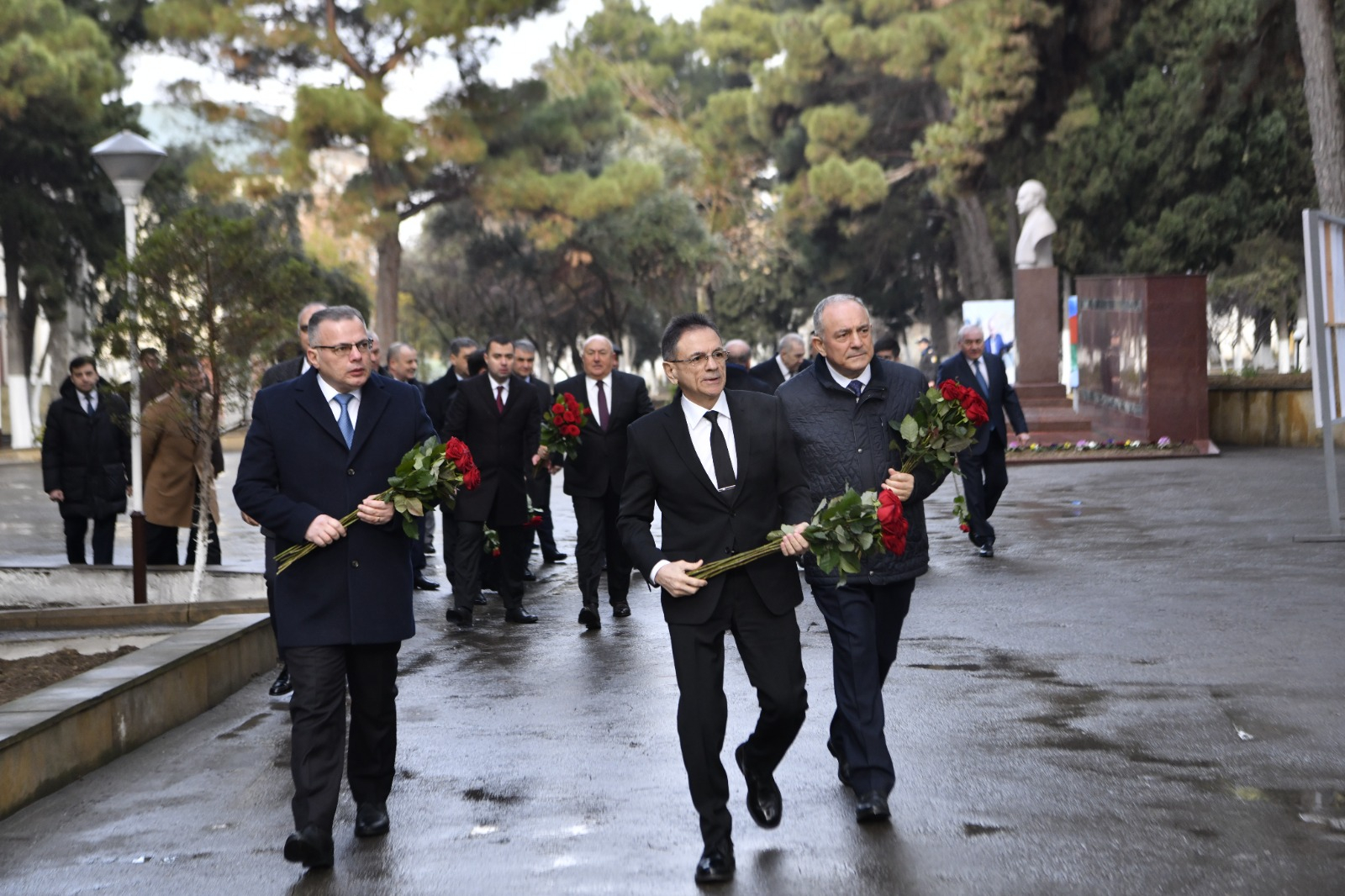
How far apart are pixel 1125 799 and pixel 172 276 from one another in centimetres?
749

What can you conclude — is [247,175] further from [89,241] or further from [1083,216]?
[1083,216]

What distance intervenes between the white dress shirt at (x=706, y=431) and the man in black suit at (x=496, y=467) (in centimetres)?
549

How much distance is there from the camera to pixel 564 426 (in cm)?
1091

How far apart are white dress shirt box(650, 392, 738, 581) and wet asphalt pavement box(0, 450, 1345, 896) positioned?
1265 mm

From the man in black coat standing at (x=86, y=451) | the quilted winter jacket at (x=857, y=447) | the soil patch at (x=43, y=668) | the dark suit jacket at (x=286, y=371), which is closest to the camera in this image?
the quilted winter jacket at (x=857, y=447)

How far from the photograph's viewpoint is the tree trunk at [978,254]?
44000 mm

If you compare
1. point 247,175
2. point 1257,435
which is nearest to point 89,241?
point 247,175

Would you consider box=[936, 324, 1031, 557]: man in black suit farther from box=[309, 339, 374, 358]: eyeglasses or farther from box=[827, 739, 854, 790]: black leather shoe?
box=[309, 339, 374, 358]: eyeglasses

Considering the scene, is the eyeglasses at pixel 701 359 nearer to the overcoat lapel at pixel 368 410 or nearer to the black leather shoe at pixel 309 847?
the overcoat lapel at pixel 368 410

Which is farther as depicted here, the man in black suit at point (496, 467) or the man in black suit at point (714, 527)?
the man in black suit at point (496, 467)

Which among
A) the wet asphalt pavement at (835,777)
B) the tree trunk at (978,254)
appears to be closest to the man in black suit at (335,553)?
the wet asphalt pavement at (835,777)

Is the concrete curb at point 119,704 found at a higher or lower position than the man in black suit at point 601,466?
lower

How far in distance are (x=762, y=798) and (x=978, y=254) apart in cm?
4038

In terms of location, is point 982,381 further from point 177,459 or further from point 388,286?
point 388,286
